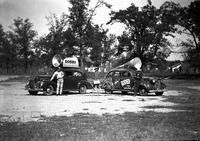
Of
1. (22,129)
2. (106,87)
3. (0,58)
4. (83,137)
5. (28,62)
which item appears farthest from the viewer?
(28,62)

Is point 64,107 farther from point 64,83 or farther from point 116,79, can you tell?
point 116,79

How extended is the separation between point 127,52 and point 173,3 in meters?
13.4

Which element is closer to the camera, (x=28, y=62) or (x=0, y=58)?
(x=0, y=58)

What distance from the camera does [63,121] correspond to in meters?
8.84

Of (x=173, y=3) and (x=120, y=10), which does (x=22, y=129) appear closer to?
(x=173, y=3)

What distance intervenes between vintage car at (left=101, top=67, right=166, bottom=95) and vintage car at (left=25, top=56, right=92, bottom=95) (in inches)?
66.8

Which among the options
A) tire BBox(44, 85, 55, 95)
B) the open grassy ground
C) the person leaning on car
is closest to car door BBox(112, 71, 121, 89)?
the person leaning on car

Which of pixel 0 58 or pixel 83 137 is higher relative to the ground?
pixel 0 58

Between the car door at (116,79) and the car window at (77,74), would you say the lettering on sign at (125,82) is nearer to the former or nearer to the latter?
the car door at (116,79)

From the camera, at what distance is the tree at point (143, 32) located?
55.1 metres

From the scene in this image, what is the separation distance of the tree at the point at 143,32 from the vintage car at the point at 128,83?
34135 millimetres

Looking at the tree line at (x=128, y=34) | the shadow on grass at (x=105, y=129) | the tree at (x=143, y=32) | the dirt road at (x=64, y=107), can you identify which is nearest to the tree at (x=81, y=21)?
the tree line at (x=128, y=34)

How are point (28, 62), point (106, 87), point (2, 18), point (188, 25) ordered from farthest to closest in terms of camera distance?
point (28, 62) → point (188, 25) → point (106, 87) → point (2, 18)

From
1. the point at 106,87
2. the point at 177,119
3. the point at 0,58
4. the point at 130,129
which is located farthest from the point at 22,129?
the point at 0,58
